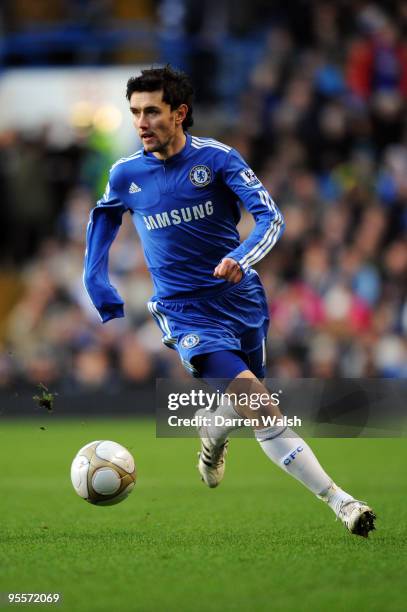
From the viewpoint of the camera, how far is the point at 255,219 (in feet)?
21.4

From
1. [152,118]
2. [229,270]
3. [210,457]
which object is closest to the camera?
[229,270]

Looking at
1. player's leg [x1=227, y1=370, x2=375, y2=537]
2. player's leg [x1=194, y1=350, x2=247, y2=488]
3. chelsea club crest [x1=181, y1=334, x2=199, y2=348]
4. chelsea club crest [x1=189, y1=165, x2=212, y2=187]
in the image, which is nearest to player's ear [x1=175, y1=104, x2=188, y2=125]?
chelsea club crest [x1=189, y1=165, x2=212, y2=187]

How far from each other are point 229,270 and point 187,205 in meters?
0.75

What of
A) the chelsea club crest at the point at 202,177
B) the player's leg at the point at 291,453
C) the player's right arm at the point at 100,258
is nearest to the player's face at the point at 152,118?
the chelsea club crest at the point at 202,177

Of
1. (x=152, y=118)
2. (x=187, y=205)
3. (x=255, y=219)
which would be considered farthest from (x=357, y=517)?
(x=152, y=118)

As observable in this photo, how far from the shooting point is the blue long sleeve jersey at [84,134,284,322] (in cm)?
674

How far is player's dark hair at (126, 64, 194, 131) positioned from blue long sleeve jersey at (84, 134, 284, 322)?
25cm

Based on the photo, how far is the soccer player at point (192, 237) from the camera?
6.51 meters

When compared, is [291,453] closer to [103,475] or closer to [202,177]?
[103,475]

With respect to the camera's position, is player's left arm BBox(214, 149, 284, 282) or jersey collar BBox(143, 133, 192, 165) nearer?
player's left arm BBox(214, 149, 284, 282)

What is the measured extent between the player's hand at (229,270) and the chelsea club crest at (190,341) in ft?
2.06

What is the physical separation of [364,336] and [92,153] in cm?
529

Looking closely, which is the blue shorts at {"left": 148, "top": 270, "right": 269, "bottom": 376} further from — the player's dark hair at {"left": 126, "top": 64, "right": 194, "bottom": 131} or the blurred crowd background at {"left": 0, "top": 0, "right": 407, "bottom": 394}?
the blurred crowd background at {"left": 0, "top": 0, "right": 407, "bottom": 394}

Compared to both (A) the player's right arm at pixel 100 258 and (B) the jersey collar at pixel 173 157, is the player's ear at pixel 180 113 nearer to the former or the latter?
(B) the jersey collar at pixel 173 157
